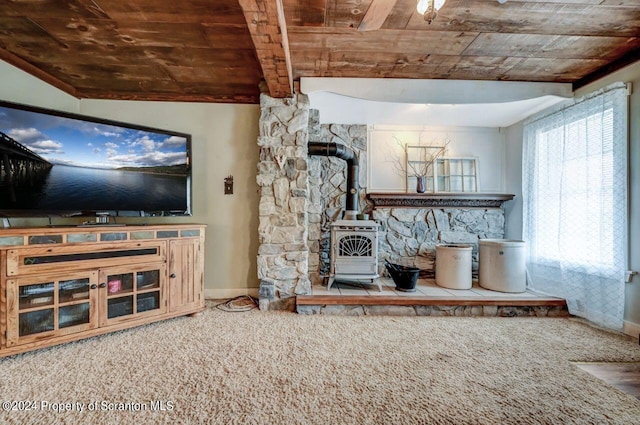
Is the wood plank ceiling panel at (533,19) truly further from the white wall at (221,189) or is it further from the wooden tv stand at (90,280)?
the wooden tv stand at (90,280)

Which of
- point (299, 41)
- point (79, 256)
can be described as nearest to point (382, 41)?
point (299, 41)

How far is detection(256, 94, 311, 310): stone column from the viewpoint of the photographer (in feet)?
8.74

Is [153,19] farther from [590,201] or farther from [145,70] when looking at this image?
[590,201]

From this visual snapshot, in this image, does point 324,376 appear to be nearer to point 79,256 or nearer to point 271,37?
point 79,256

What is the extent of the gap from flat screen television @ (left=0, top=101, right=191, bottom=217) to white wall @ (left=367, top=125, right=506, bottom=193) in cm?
222

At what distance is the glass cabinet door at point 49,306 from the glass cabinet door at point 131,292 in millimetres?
72

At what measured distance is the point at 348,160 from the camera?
3301 millimetres

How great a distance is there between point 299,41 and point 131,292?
2353mm

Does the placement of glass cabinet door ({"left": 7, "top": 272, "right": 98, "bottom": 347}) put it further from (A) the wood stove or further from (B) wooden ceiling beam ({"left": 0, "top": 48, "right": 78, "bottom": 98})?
(A) the wood stove

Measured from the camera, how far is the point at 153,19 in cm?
185

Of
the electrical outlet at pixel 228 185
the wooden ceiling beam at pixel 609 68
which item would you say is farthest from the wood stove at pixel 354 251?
the wooden ceiling beam at pixel 609 68

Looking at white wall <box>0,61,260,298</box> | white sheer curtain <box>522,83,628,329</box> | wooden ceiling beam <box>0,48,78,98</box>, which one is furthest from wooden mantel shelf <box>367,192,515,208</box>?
wooden ceiling beam <box>0,48,78,98</box>

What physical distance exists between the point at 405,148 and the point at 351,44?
178 centimetres

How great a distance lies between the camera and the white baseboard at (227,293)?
299 centimetres
